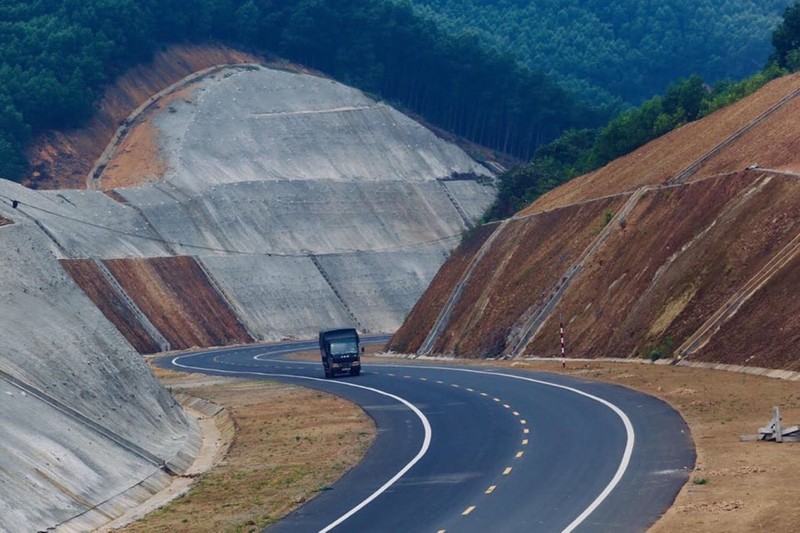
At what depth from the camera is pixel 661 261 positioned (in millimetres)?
56625

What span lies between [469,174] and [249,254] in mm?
36170

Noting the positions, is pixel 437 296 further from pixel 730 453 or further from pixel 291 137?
pixel 291 137

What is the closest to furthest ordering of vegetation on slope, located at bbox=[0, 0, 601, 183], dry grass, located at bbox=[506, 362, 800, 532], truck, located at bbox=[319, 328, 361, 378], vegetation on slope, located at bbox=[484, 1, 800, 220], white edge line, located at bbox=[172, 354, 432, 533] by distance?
dry grass, located at bbox=[506, 362, 800, 532] → white edge line, located at bbox=[172, 354, 432, 533] → truck, located at bbox=[319, 328, 361, 378] → vegetation on slope, located at bbox=[484, 1, 800, 220] → vegetation on slope, located at bbox=[0, 0, 601, 183]

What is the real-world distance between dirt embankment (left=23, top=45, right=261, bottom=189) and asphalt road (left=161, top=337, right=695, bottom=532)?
268ft

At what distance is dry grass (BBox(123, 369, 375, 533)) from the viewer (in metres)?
28.4

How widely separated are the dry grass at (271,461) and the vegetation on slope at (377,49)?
3873 inches

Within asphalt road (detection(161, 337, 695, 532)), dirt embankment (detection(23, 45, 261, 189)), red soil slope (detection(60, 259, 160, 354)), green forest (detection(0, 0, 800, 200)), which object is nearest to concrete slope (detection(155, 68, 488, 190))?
dirt embankment (detection(23, 45, 261, 189))

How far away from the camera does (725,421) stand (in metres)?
34.5

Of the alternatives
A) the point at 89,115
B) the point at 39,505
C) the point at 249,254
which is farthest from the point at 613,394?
the point at 89,115

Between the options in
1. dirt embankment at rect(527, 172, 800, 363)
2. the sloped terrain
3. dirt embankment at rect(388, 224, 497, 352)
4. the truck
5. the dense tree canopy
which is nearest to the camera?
dirt embankment at rect(527, 172, 800, 363)

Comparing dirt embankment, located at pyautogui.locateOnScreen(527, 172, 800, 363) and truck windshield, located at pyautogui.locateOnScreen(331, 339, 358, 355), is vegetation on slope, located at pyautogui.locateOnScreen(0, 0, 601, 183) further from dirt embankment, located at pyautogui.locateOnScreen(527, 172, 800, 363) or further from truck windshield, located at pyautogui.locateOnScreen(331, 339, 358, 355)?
dirt embankment, located at pyautogui.locateOnScreen(527, 172, 800, 363)

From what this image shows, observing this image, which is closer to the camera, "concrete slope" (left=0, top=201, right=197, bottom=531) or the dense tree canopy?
"concrete slope" (left=0, top=201, right=197, bottom=531)

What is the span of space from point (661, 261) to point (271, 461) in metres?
24.9

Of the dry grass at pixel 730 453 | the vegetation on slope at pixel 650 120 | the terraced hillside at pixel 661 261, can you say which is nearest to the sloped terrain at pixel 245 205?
the vegetation on slope at pixel 650 120
